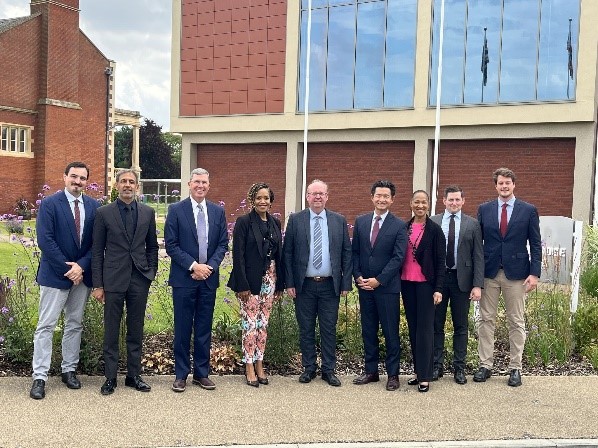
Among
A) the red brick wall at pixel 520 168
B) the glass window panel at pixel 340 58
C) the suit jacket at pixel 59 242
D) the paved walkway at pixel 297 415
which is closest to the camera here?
the paved walkway at pixel 297 415

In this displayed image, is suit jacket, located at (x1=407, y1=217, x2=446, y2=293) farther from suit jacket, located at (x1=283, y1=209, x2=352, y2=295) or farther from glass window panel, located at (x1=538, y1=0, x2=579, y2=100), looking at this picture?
glass window panel, located at (x1=538, y1=0, x2=579, y2=100)

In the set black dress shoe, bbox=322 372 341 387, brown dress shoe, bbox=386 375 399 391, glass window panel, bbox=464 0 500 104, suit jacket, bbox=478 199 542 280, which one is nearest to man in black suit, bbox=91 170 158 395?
black dress shoe, bbox=322 372 341 387

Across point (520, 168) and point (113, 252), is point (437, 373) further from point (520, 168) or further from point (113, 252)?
point (520, 168)

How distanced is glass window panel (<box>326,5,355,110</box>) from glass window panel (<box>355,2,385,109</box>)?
0.86 feet

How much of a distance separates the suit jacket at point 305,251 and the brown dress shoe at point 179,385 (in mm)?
1334

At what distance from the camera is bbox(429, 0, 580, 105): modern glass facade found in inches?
854

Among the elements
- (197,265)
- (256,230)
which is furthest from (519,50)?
(197,265)

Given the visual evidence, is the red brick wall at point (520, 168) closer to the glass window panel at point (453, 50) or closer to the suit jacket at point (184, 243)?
the glass window panel at point (453, 50)

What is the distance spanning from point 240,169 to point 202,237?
2210 centimetres

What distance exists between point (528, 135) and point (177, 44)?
1489 cm

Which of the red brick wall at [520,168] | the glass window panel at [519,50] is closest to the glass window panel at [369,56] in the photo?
the red brick wall at [520,168]

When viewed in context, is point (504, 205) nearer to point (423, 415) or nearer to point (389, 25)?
point (423, 415)

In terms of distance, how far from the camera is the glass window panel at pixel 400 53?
2431cm

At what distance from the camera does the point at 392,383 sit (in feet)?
22.4
